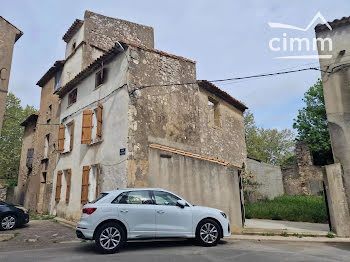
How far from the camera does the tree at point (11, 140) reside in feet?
90.5

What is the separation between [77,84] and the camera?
1509 centimetres

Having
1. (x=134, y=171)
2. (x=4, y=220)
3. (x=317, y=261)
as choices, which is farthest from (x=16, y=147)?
(x=317, y=261)

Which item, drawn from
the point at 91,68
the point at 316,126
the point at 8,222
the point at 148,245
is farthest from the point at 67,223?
the point at 316,126

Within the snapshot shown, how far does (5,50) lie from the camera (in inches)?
500

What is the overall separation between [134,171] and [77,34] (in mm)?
11622

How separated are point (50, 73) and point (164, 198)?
15971mm

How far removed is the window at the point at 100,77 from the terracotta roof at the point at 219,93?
460 centimetres

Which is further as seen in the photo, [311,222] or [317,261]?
[311,222]

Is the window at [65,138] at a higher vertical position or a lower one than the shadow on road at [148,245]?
higher

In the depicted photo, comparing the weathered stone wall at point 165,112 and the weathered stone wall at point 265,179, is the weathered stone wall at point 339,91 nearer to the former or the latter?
the weathered stone wall at point 165,112

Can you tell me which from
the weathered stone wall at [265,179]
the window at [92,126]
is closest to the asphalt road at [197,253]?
the window at [92,126]

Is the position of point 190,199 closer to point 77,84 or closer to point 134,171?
point 134,171

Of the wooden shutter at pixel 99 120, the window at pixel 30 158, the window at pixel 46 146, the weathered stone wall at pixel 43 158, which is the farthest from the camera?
the window at pixel 30 158

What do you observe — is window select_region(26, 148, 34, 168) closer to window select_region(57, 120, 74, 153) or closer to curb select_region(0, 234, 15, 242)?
window select_region(57, 120, 74, 153)
